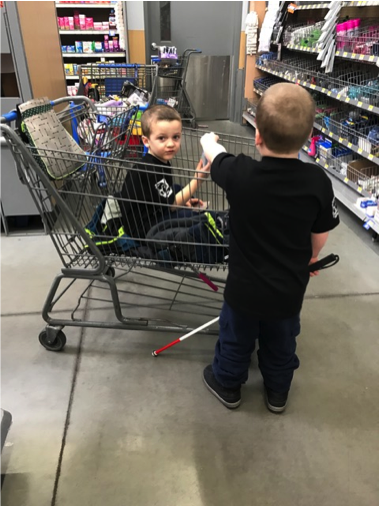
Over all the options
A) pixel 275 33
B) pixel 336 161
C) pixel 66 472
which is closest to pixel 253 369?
pixel 66 472

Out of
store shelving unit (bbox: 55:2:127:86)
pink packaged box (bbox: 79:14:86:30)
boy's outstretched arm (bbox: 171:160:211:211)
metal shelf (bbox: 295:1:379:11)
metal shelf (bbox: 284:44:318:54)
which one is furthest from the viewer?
pink packaged box (bbox: 79:14:86:30)

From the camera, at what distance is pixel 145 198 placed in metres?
1.94

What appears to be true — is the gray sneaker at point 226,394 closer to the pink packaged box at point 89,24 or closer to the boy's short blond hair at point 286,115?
the boy's short blond hair at point 286,115

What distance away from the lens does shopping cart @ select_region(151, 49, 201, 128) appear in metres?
5.86

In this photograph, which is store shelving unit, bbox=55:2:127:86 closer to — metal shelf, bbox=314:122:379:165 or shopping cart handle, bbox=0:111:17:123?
metal shelf, bbox=314:122:379:165

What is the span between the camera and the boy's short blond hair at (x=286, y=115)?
128cm

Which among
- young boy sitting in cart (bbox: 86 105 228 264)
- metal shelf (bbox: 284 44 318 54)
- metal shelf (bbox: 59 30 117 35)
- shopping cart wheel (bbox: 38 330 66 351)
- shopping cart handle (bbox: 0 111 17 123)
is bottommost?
shopping cart wheel (bbox: 38 330 66 351)

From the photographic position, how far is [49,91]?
12.7 feet

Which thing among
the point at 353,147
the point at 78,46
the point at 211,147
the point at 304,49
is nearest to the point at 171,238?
the point at 211,147

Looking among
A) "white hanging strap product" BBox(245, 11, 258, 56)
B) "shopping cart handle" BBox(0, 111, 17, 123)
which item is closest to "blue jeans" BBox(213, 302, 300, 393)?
"shopping cart handle" BBox(0, 111, 17, 123)

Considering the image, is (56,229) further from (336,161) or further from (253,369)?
(336,161)

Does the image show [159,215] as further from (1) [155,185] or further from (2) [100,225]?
(2) [100,225]

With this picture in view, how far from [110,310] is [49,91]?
96.4 inches

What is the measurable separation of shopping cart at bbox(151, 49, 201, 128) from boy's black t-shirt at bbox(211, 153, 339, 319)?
180 inches
